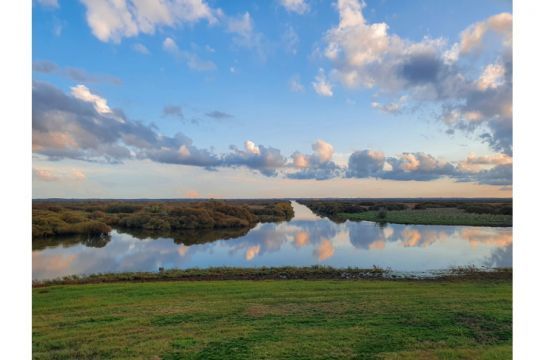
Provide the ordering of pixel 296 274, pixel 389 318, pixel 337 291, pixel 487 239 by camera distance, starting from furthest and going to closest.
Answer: pixel 487 239 → pixel 296 274 → pixel 337 291 → pixel 389 318

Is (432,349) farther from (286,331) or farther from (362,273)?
(362,273)

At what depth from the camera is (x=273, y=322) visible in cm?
659

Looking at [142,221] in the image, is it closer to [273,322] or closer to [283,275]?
[283,275]

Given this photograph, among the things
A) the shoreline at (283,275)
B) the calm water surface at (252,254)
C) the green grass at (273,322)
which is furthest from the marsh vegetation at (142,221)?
the green grass at (273,322)

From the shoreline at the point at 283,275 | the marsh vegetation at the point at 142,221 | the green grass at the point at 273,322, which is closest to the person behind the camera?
the green grass at the point at 273,322

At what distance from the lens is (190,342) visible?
568 centimetres

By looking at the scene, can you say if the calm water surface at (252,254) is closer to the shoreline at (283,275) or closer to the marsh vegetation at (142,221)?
the shoreline at (283,275)

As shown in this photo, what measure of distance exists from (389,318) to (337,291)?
8.26ft

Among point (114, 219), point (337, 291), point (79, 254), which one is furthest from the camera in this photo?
point (114, 219)

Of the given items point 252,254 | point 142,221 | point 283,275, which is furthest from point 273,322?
point 142,221

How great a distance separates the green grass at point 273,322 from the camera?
5.37 metres
